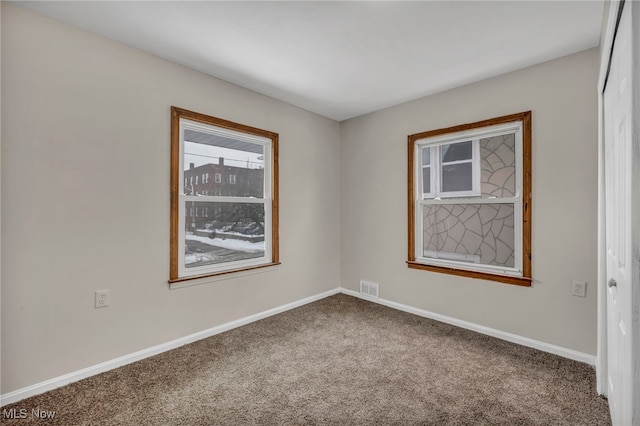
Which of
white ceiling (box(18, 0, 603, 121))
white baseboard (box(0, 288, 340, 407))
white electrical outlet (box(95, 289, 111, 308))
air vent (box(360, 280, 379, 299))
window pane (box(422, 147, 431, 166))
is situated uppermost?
white ceiling (box(18, 0, 603, 121))

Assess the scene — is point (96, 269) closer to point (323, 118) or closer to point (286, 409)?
point (286, 409)

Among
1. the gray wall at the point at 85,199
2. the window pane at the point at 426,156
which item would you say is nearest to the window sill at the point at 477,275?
the window pane at the point at 426,156

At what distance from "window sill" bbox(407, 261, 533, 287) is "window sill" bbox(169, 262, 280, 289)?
1.68m

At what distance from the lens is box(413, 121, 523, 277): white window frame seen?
2875 mm

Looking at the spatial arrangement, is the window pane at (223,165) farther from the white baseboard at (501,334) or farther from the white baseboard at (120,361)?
the white baseboard at (501,334)

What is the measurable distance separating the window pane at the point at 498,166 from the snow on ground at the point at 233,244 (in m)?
2.55

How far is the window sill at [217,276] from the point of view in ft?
9.00

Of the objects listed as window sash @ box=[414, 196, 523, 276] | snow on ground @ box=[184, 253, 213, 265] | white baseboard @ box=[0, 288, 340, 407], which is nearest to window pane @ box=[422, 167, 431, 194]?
window sash @ box=[414, 196, 523, 276]

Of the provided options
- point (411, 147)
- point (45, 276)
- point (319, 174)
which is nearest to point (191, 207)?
point (45, 276)

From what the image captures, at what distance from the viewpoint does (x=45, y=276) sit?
2062mm

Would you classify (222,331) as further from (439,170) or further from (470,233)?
(439,170)

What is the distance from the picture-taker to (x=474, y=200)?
3.20m

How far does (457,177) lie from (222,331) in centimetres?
302

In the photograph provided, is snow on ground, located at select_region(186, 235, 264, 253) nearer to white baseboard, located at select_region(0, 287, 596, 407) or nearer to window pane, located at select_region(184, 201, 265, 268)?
window pane, located at select_region(184, 201, 265, 268)
